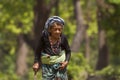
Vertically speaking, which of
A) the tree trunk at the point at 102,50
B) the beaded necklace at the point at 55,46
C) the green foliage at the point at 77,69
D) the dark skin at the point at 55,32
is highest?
the dark skin at the point at 55,32

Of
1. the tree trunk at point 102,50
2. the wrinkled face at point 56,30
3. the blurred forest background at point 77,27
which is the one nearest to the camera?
the wrinkled face at point 56,30

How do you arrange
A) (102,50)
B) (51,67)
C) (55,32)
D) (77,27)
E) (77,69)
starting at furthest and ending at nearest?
1. (102,50)
2. (77,27)
3. (77,69)
4. (51,67)
5. (55,32)

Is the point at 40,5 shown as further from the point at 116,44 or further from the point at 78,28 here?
the point at 116,44

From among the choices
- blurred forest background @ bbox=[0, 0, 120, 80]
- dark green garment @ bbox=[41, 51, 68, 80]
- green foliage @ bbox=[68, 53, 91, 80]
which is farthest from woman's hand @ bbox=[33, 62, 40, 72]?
green foliage @ bbox=[68, 53, 91, 80]

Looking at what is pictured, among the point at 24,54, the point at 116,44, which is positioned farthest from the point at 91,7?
the point at 116,44

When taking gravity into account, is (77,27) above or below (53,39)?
below

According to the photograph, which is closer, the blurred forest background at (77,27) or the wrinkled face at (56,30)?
the wrinkled face at (56,30)

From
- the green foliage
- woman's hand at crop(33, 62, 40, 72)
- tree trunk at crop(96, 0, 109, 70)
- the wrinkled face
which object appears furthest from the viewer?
tree trunk at crop(96, 0, 109, 70)

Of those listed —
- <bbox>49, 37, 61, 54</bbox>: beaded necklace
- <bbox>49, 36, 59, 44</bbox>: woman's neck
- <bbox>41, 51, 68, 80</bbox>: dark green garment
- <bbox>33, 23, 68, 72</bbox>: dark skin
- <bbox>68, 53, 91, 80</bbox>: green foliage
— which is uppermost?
<bbox>33, 23, 68, 72</bbox>: dark skin

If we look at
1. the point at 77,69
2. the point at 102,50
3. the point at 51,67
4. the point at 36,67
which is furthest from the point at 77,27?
the point at 36,67

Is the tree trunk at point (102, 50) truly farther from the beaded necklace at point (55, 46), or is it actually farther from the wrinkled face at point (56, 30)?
the wrinkled face at point (56, 30)

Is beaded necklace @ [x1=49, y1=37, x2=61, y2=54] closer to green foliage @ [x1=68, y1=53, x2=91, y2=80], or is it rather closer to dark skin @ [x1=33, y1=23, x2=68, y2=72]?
dark skin @ [x1=33, y1=23, x2=68, y2=72]

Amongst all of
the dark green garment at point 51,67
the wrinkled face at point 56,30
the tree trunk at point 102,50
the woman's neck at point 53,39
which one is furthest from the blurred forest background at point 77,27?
the wrinkled face at point 56,30

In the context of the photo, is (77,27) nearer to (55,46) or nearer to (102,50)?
(102,50)
